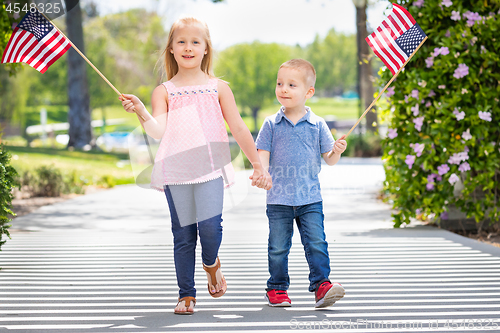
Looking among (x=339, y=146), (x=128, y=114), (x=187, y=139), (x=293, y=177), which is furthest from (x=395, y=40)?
(x=128, y=114)

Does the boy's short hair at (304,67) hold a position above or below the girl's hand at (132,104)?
above

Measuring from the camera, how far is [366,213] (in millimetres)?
9750

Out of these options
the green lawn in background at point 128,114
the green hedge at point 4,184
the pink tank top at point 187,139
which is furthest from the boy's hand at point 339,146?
the green lawn in background at point 128,114

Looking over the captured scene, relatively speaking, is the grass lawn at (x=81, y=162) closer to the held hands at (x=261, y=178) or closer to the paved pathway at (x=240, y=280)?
the paved pathway at (x=240, y=280)

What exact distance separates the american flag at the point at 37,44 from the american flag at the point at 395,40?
2368mm

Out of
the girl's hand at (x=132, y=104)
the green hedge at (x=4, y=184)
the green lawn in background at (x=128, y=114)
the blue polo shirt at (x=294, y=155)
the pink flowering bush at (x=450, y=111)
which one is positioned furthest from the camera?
the green lawn in background at (x=128, y=114)

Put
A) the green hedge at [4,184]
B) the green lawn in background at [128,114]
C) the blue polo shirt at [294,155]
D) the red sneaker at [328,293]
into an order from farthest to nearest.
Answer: the green lawn in background at [128,114] → the green hedge at [4,184] → the blue polo shirt at [294,155] → the red sneaker at [328,293]

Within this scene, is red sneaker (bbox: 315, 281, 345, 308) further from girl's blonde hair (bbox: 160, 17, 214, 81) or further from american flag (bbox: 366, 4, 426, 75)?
american flag (bbox: 366, 4, 426, 75)

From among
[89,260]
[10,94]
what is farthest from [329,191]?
[10,94]

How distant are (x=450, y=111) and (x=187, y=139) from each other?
4032mm

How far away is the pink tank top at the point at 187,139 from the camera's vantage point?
397 cm

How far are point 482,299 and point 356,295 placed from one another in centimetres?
88

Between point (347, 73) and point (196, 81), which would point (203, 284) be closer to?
point (196, 81)

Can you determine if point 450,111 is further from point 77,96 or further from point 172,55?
point 77,96
